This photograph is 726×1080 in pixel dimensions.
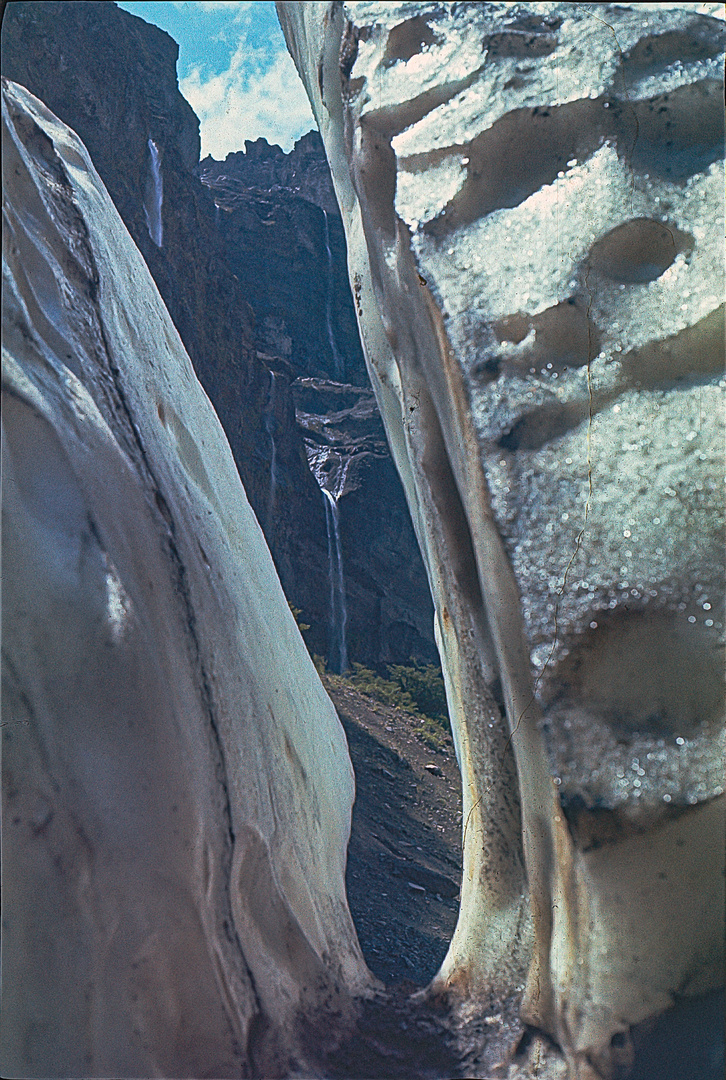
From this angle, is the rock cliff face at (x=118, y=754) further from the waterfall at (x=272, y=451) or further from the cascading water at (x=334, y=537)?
the cascading water at (x=334, y=537)

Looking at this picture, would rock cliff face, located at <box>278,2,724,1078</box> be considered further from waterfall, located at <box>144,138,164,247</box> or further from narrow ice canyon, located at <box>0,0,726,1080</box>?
waterfall, located at <box>144,138,164,247</box>

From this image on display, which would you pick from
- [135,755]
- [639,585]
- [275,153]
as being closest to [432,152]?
[639,585]

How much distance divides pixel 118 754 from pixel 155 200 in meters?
12.9

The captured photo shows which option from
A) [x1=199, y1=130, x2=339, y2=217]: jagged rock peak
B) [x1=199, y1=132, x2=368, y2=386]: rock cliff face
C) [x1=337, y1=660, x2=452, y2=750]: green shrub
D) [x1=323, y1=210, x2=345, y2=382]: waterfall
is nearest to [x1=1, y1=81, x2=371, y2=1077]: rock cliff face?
[x1=337, y1=660, x2=452, y2=750]: green shrub

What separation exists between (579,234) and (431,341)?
1.08ft

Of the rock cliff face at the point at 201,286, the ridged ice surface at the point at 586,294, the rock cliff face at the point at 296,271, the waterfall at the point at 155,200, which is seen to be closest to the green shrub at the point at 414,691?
the rock cliff face at the point at 201,286

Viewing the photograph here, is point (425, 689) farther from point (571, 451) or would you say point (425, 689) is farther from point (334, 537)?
point (571, 451)

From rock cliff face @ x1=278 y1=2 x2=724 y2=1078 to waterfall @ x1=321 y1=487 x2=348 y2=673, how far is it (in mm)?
10770

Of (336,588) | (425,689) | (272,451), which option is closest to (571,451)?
(425,689)

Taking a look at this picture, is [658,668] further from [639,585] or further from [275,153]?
[275,153]

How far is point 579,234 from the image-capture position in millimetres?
1334

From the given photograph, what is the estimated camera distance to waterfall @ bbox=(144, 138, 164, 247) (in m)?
12.0

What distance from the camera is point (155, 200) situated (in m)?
12.3

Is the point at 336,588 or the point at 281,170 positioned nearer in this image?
the point at 336,588
